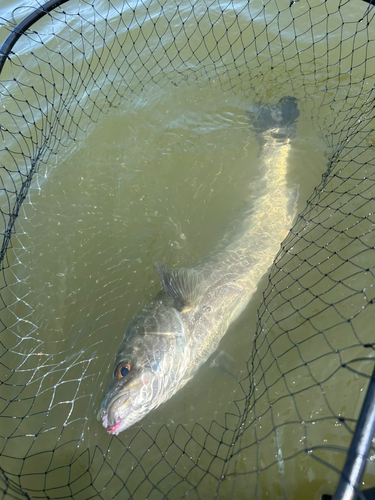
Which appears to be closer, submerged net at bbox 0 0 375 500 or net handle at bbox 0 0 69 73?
submerged net at bbox 0 0 375 500

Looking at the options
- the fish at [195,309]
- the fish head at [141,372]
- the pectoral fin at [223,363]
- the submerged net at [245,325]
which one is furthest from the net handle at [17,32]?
the pectoral fin at [223,363]

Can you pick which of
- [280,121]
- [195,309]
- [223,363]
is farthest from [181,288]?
[280,121]

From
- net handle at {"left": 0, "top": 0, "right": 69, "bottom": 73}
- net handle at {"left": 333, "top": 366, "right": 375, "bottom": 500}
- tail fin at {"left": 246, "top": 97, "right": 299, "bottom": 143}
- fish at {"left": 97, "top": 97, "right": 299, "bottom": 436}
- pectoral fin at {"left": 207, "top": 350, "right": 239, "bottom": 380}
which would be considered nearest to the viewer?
net handle at {"left": 333, "top": 366, "right": 375, "bottom": 500}

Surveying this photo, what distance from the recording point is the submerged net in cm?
333

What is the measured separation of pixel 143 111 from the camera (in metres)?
6.45

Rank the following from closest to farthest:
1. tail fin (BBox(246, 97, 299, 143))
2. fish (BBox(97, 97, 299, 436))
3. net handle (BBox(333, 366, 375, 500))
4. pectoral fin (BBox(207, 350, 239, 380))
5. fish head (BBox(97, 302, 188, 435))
Answer: net handle (BBox(333, 366, 375, 500))
fish head (BBox(97, 302, 188, 435))
fish (BBox(97, 97, 299, 436))
pectoral fin (BBox(207, 350, 239, 380))
tail fin (BBox(246, 97, 299, 143))

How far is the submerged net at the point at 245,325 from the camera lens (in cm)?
333

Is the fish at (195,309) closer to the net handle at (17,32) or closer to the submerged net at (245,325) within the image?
the submerged net at (245,325)

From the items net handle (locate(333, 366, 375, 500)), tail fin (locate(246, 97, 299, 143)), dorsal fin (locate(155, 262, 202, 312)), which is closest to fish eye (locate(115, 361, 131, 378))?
dorsal fin (locate(155, 262, 202, 312))

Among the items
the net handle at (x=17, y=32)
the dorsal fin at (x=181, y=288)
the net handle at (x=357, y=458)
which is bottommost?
the net handle at (x=357, y=458)

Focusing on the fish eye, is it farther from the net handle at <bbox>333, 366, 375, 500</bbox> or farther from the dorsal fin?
the net handle at <bbox>333, 366, 375, 500</bbox>

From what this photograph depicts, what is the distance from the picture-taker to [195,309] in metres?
4.06

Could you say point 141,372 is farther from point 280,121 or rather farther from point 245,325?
point 280,121

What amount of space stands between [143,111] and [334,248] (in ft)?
14.2
